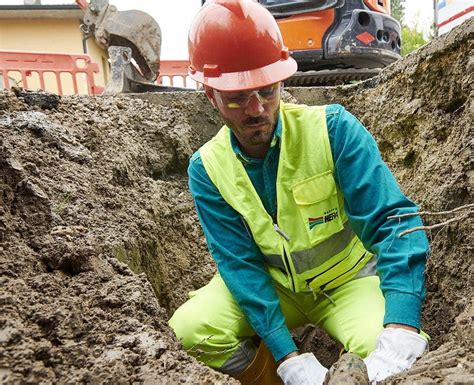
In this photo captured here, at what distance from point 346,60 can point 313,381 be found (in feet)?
12.0

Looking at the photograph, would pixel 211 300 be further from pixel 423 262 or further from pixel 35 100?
pixel 35 100

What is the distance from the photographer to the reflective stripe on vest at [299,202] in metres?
2.13

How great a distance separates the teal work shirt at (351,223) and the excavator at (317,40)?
2.76 meters

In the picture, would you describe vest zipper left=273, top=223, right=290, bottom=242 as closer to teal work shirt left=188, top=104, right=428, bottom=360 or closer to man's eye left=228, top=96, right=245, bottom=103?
teal work shirt left=188, top=104, right=428, bottom=360

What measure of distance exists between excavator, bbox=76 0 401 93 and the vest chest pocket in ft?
9.33

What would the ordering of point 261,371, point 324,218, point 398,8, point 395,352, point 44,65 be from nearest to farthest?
point 395,352 < point 324,218 < point 261,371 < point 44,65 < point 398,8

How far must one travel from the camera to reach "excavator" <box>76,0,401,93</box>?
468cm

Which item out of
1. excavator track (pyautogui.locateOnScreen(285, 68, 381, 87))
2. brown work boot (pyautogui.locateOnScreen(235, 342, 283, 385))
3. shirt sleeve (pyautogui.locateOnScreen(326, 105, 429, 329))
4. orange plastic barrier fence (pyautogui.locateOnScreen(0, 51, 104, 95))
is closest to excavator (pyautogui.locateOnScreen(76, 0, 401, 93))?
excavator track (pyautogui.locateOnScreen(285, 68, 381, 87))

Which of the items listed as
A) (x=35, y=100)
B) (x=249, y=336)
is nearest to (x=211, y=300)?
(x=249, y=336)

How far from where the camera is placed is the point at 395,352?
171 cm

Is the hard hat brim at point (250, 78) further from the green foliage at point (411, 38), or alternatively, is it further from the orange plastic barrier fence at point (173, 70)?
the green foliage at point (411, 38)

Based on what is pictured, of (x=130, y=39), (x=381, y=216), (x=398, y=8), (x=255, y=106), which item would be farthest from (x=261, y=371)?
(x=398, y=8)

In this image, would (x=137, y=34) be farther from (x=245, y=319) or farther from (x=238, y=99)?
(x=245, y=319)

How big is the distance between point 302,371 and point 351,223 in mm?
670
